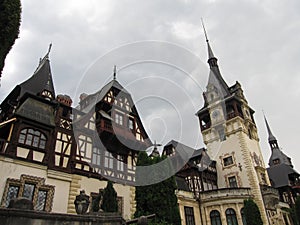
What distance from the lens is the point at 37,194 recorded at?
43.6 ft

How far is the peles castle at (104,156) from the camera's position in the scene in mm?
13719

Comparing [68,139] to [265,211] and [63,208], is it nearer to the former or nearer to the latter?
[63,208]

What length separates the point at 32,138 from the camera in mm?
14422

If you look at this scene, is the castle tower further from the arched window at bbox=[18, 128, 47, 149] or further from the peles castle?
the arched window at bbox=[18, 128, 47, 149]

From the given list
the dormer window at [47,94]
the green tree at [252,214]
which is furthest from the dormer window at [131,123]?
the green tree at [252,214]

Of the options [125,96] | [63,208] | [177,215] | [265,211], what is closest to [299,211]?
[265,211]

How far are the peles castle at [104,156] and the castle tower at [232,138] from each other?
0.42 feet

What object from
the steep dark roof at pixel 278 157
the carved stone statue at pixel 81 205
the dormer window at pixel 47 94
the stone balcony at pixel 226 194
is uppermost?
the steep dark roof at pixel 278 157

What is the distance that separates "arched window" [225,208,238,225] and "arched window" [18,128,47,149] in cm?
1950

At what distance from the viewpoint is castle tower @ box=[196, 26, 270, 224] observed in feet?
94.9

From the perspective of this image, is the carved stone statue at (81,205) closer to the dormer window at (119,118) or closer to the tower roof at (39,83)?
the dormer window at (119,118)

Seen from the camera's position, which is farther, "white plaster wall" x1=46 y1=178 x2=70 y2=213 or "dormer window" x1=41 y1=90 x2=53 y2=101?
"dormer window" x1=41 y1=90 x2=53 y2=101

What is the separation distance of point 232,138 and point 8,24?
29654 mm

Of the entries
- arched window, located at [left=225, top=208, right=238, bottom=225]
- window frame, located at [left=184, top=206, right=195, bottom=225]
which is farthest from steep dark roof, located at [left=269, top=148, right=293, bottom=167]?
window frame, located at [left=184, top=206, right=195, bottom=225]
